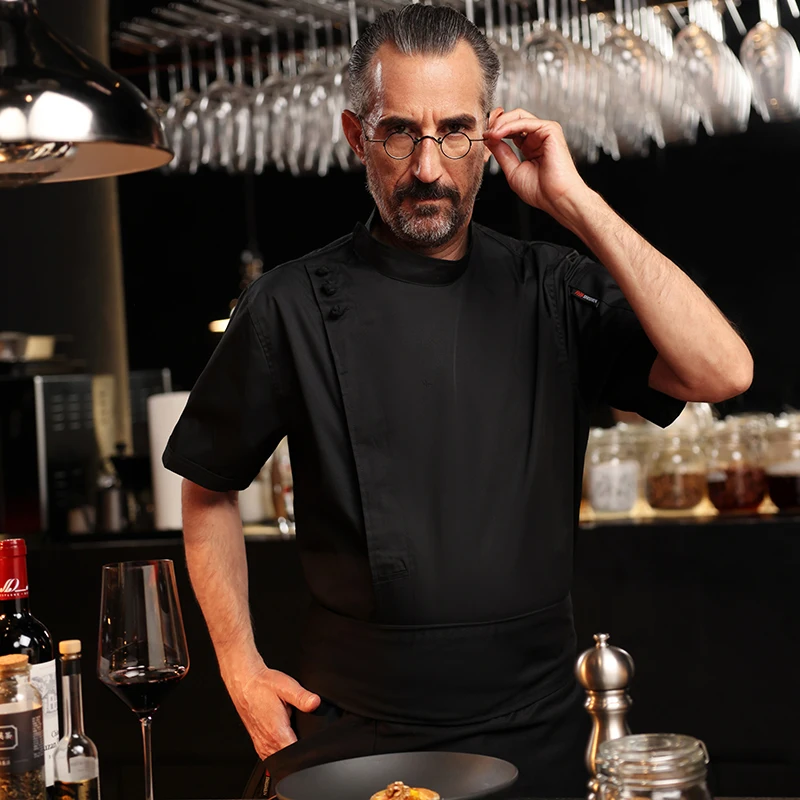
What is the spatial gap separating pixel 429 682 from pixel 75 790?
530 mm

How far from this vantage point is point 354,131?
69.2 inches

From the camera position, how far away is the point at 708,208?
4.04 metres

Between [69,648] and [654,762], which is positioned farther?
[69,648]

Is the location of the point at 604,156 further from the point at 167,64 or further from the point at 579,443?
the point at 579,443

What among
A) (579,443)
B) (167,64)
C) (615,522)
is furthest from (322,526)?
(167,64)

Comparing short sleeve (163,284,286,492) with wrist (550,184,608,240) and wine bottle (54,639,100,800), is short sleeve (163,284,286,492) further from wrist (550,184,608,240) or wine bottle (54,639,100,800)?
wine bottle (54,639,100,800)

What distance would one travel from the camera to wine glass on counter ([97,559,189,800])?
1.19 meters

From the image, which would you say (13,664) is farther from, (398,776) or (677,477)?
(677,477)

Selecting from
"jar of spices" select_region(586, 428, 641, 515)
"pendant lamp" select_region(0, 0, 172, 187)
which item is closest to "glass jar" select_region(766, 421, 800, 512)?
"jar of spices" select_region(586, 428, 641, 515)

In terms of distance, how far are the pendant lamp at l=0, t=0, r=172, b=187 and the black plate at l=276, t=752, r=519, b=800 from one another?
758 mm

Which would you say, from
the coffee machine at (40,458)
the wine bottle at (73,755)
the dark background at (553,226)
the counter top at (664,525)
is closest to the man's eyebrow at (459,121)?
the wine bottle at (73,755)

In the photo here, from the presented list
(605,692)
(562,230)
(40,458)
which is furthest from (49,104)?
(562,230)

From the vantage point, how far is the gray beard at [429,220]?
1.63 metres

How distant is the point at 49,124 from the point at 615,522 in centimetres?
186
